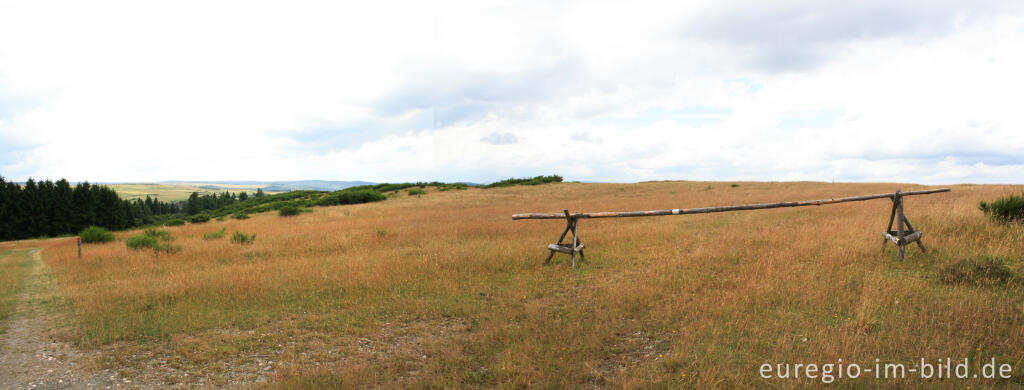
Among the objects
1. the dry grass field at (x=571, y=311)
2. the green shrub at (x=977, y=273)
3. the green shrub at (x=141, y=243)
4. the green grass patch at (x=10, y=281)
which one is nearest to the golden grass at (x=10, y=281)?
the green grass patch at (x=10, y=281)

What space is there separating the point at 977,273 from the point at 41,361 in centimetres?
1560

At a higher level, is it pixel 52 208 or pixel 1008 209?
pixel 1008 209

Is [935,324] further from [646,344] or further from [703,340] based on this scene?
[646,344]

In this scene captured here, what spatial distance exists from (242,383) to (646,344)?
208 inches

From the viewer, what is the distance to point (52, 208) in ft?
155

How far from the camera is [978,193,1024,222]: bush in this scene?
11352 mm

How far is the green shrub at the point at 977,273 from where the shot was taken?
752 cm

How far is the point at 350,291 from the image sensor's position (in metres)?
9.08

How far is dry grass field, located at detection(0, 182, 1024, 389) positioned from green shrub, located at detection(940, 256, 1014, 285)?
18 centimetres

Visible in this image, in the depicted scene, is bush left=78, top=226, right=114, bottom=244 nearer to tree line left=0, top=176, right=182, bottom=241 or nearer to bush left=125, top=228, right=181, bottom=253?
bush left=125, top=228, right=181, bottom=253

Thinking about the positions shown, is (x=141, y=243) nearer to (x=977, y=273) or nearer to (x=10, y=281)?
(x=10, y=281)

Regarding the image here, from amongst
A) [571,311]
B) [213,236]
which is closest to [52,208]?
[213,236]

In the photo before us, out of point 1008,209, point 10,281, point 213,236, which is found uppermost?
point 1008,209

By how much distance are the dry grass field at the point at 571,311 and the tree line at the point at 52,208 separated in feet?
164
